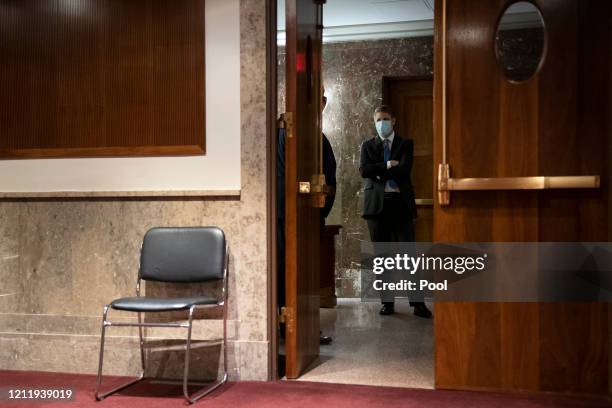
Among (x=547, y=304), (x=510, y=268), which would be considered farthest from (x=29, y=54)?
(x=547, y=304)

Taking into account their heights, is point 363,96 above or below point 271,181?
above

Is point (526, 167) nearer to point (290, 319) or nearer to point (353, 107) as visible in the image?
point (290, 319)

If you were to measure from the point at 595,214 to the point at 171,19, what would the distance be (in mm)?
2402

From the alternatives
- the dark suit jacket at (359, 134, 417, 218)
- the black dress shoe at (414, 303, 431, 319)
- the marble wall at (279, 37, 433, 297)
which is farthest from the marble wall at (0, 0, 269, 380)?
the marble wall at (279, 37, 433, 297)

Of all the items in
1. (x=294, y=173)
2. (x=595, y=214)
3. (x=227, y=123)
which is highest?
(x=227, y=123)

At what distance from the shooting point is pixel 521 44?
309 centimetres

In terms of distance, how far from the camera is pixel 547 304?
3016 mm

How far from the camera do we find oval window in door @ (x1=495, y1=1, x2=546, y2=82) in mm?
3006

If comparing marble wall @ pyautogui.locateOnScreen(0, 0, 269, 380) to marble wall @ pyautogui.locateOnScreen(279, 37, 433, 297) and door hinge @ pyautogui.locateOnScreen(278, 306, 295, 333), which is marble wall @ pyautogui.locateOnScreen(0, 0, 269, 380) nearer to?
door hinge @ pyautogui.locateOnScreen(278, 306, 295, 333)

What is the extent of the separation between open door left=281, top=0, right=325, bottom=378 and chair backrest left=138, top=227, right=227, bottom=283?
379 millimetres

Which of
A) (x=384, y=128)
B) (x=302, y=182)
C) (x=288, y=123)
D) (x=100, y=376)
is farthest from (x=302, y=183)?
(x=384, y=128)

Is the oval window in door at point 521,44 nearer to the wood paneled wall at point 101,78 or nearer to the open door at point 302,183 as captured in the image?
the open door at point 302,183

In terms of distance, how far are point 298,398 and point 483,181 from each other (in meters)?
1.36

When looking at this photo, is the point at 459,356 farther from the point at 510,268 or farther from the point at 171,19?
the point at 171,19
